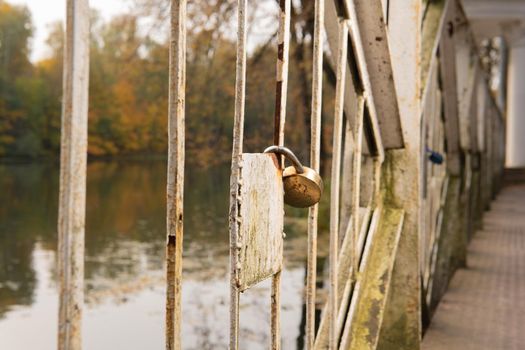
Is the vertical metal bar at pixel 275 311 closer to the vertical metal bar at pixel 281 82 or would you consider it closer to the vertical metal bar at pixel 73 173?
the vertical metal bar at pixel 281 82

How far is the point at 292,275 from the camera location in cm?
931

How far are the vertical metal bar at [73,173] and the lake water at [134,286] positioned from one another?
5.07 meters

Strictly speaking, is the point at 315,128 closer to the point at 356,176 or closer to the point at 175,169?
the point at 356,176

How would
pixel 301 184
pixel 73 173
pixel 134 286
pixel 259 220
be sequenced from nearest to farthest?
pixel 73 173
pixel 259 220
pixel 301 184
pixel 134 286

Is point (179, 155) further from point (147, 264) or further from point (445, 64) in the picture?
point (147, 264)

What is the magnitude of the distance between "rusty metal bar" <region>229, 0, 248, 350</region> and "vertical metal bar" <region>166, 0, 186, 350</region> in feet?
0.56

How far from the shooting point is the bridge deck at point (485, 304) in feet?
11.1

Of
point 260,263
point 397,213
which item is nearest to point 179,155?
point 260,263

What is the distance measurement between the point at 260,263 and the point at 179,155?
0.42 m

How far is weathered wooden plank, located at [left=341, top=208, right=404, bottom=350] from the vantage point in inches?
99.1

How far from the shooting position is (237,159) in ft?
4.86

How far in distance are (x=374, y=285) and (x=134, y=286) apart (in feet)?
21.0

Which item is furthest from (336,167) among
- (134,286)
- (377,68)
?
(134,286)

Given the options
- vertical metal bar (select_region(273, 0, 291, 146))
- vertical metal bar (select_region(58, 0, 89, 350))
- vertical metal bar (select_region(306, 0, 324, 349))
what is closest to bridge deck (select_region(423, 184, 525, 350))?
vertical metal bar (select_region(306, 0, 324, 349))
